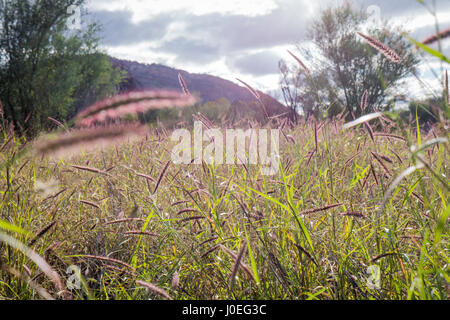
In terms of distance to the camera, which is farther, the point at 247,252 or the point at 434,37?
the point at 247,252

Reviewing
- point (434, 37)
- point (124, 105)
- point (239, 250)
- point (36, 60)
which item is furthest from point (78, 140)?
point (36, 60)

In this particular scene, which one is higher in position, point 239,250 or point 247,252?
point 239,250

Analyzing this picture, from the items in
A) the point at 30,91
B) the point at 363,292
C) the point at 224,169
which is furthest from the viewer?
the point at 30,91

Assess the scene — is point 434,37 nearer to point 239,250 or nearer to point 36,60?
point 239,250

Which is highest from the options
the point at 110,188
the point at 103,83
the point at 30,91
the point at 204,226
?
the point at 103,83

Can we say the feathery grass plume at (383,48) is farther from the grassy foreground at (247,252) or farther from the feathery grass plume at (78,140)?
the feathery grass plume at (78,140)

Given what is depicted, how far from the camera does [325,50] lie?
16625mm

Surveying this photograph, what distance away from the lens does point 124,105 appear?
1028 mm

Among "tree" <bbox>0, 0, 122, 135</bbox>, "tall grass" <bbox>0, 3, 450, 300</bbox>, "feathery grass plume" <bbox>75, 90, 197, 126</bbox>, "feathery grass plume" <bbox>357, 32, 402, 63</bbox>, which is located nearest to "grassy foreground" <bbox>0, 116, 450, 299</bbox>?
"tall grass" <bbox>0, 3, 450, 300</bbox>

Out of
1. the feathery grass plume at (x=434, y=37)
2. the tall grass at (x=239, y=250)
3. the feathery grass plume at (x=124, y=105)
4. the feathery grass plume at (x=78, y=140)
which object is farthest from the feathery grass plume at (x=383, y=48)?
the feathery grass plume at (x=78, y=140)

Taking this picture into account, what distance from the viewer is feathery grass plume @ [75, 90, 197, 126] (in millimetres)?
968
